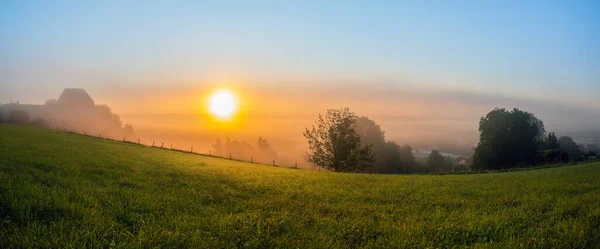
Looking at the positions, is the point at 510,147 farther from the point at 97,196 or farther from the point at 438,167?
the point at 97,196

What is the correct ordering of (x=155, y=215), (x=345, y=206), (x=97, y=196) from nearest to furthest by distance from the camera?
1. (x=155, y=215)
2. (x=97, y=196)
3. (x=345, y=206)

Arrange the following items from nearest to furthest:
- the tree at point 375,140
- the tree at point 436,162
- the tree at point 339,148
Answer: the tree at point 339,148
the tree at point 375,140
the tree at point 436,162

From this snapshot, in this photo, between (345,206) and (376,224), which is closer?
(376,224)

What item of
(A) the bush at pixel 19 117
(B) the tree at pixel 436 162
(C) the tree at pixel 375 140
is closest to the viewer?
(C) the tree at pixel 375 140

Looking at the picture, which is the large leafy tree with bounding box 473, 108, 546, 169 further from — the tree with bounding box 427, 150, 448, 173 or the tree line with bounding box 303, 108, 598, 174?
the tree with bounding box 427, 150, 448, 173

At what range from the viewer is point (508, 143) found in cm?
7188

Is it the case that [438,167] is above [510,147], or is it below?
below

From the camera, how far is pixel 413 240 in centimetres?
643

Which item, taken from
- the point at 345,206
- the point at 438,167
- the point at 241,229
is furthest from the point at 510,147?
the point at 241,229

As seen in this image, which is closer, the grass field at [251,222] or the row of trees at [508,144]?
the grass field at [251,222]

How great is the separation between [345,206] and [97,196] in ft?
24.0

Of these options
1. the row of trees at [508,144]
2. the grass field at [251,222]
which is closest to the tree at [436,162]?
the row of trees at [508,144]

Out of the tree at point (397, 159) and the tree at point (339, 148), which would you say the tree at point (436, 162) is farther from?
the tree at point (339, 148)

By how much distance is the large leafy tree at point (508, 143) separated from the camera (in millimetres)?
71938
